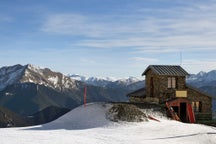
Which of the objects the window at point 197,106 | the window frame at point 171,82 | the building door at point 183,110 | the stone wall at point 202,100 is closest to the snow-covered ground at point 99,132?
the building door at point 183,110

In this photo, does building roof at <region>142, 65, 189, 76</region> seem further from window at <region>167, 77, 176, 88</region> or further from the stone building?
window at <region>167, 77, 176, 88</region>

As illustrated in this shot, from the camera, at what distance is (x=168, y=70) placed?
56.2 m

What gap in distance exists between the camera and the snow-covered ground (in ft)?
93.1

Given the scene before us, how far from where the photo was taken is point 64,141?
27.4 meters

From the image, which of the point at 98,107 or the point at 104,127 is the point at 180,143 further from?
the point at 98,107

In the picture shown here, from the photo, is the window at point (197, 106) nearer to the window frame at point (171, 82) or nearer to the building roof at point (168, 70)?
the window frame at point (171, 82)

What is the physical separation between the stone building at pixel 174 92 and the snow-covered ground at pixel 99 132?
37.5 feet

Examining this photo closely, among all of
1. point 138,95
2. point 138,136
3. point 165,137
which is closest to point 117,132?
point 138,136

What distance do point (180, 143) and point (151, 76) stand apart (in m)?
26.0

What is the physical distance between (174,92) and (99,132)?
24.5 m

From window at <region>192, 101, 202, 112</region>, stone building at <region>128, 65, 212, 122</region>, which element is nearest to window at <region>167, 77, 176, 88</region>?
stone building at <region>128, 65, 212, 122</region>

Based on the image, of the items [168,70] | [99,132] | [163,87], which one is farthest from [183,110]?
[99,132]

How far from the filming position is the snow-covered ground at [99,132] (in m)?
28.4

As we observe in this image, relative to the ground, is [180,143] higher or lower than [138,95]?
lower
